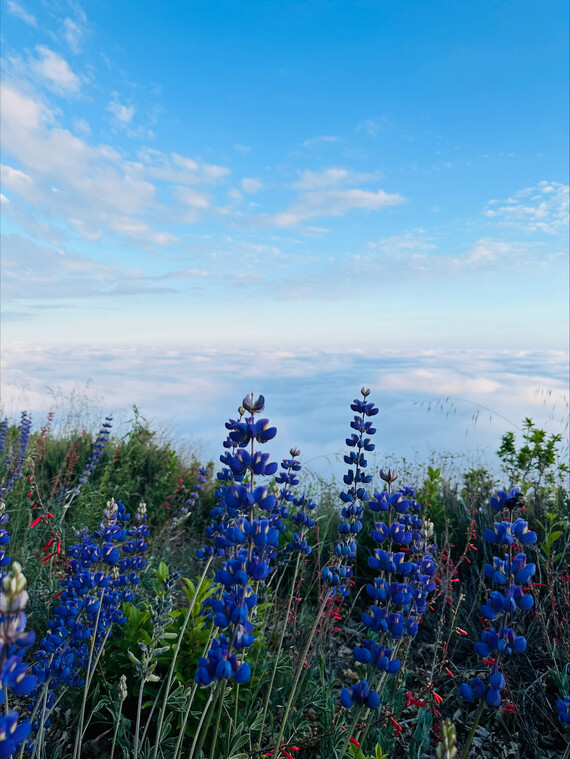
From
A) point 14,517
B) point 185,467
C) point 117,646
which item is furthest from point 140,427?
point 117,646

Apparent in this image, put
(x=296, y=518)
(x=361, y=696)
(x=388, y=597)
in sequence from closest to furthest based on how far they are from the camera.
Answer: (x=361, y=696) → (x=388, y=597) → (x=296, y=518)

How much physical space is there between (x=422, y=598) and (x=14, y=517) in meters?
5.09

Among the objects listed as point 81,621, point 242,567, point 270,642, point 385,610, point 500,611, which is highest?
point 242,567

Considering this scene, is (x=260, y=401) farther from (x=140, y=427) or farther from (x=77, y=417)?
(x=77, y=417)

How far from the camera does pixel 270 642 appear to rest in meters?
4.54

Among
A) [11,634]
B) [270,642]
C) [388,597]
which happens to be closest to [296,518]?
[388,597]

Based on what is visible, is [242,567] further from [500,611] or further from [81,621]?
[81,621]

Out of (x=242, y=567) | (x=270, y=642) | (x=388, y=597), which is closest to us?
(x=242, y=567)

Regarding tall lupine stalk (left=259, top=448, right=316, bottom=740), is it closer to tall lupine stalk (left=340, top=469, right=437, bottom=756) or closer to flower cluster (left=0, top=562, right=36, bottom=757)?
tall lupine stalk (left=340, top=469, right=437, bottom=756)

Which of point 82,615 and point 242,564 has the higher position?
point 242,564

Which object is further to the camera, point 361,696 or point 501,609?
point 361,696

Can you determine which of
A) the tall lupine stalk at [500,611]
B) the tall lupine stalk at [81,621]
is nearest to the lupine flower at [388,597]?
the tall lupine stalk at [500,611]

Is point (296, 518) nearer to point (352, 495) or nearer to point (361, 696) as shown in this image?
point (352, 495)

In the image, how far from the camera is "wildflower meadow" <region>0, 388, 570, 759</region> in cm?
192
